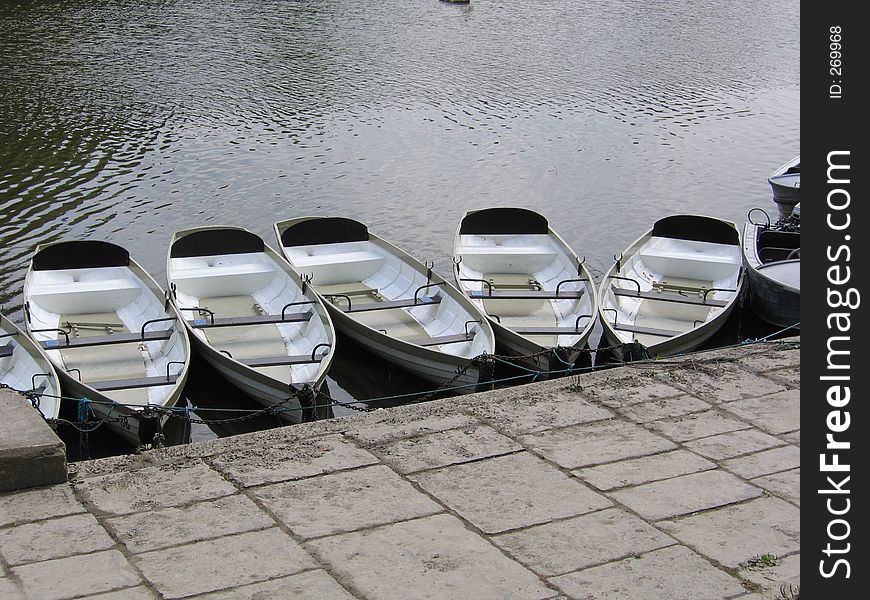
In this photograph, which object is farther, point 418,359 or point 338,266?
point 338,266

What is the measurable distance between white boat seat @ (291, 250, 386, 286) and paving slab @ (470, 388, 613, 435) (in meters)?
6.26

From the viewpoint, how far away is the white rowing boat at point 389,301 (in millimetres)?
12516

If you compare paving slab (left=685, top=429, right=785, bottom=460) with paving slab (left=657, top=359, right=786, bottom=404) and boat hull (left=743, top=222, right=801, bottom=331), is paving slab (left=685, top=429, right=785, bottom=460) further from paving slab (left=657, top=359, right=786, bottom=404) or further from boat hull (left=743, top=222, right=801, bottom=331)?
boat hull (left=743, top=222, right=801, bottom=331)

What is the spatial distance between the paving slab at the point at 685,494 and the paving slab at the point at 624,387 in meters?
1.64

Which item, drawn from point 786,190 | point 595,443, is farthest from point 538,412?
point 786,190

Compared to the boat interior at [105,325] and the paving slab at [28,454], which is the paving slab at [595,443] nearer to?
the paving slab at [28,454]

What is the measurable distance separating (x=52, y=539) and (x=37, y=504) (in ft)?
1.64

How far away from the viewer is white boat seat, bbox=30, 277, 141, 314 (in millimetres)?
13570

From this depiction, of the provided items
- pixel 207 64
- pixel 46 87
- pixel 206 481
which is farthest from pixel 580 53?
pixel 206 481

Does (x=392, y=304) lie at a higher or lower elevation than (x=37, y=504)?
lower

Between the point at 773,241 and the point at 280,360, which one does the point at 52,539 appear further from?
the point at 773,241

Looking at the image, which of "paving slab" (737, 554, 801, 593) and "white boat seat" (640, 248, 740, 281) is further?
"white boat seat" (640, 248, 740, 281)

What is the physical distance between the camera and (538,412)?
8.96 meters

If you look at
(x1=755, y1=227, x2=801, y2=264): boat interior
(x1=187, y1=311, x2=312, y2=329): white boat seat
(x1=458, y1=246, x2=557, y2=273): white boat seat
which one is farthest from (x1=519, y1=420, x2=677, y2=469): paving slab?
(x1=755, y1=227, x2=801, y2=264): boat interior
